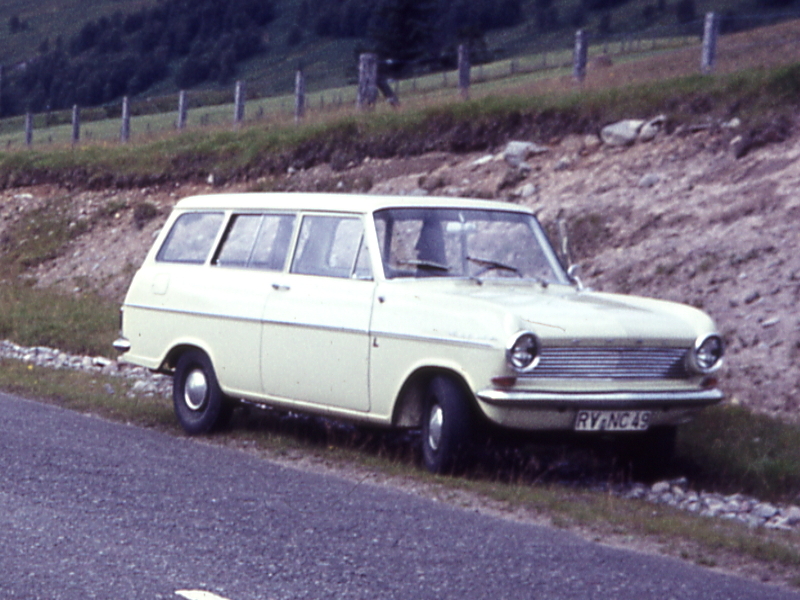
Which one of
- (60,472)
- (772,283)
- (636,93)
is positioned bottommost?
(60,472)

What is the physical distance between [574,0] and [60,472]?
13712 centimetres

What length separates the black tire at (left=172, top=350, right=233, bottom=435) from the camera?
8.53 meters

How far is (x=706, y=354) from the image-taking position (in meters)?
7.20

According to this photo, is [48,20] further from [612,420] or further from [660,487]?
[612,420]

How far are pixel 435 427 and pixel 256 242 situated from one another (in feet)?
7.25

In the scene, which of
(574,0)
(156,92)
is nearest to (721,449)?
(156,92)

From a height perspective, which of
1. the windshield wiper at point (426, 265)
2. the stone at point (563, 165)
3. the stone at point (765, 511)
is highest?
the stone at point (563, 165)

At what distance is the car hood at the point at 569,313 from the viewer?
6.75 metres

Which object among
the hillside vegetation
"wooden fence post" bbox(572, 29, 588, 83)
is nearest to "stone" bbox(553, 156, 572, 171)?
"wooden fence post" bbox(572, 29, 588, 83)

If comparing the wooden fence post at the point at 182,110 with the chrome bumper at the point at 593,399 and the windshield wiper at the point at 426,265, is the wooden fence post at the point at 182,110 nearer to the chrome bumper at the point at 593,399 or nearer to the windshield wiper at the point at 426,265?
the windshield wiper at the point at 426,265

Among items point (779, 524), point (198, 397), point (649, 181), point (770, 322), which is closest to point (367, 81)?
point (649, 181)

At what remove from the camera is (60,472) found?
6.81m

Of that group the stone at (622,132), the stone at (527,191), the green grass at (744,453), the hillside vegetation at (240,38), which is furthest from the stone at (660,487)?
the hillside vegetation at (240,38)

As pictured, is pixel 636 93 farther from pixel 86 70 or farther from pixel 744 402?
pixel 86 70
